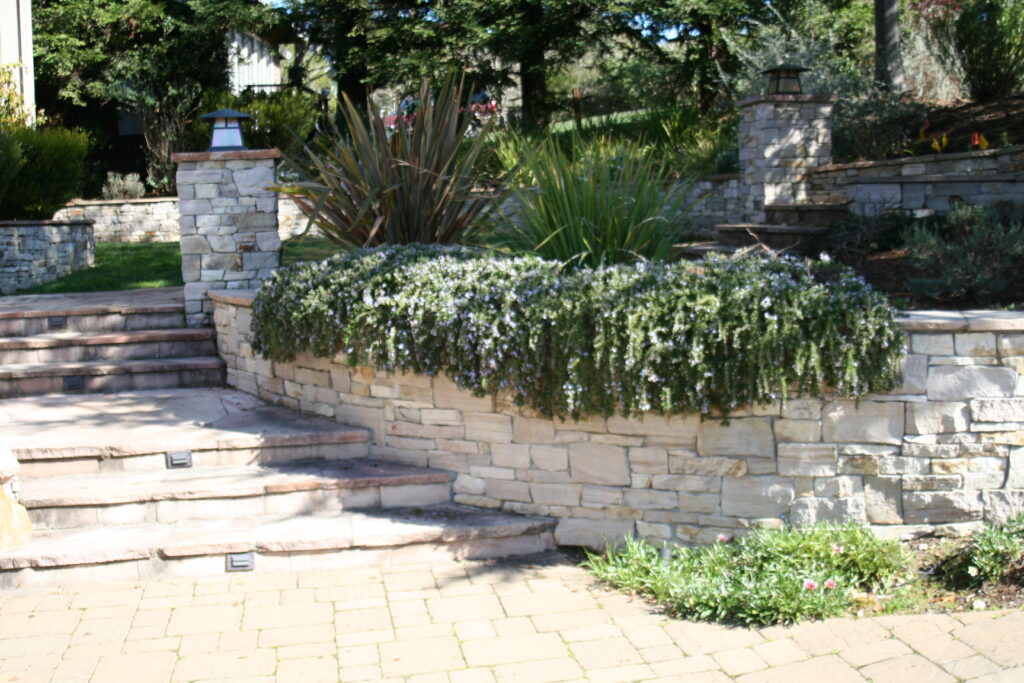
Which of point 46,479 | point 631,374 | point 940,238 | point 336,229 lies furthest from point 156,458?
point 940,238

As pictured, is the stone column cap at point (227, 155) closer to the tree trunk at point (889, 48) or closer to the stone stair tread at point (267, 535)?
the stone stair tread at point (267, 535)

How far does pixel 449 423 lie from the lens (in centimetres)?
500

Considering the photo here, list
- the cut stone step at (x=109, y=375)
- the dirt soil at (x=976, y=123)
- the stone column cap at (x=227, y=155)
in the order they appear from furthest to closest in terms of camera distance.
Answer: the dirt soil at (x=976, y=123) < the stone column cap at (x=227, y=155) < the cut stone step at (x=109, y=375)

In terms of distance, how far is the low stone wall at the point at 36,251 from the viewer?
29.5 ft

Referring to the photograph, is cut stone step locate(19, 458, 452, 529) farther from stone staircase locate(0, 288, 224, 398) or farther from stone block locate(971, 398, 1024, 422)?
stone block locate(971, 398, 1024, 422)

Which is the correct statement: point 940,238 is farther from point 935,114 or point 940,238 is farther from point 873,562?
point 935,114

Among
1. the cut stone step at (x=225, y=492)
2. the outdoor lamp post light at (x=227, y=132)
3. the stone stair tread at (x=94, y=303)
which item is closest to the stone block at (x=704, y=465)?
the cut stone step at (x=225, y=492)

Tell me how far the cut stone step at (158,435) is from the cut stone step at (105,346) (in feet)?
2.02

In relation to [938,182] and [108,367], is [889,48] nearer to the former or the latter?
[938,182]

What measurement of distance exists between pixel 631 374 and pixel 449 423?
1122 mm

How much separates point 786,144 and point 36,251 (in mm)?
7135

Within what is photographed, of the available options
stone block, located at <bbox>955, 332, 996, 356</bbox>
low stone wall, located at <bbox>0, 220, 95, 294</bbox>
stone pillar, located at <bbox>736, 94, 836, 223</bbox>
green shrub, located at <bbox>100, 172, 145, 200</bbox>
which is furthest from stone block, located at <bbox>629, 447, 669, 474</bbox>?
green shrub, located at <bbox>100, 172, 145, 200</bbox>

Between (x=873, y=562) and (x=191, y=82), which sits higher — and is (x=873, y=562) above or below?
below

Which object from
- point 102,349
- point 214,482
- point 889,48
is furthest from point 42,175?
point 889,48
